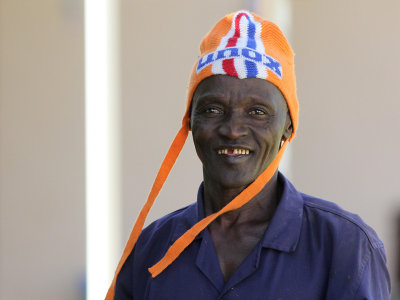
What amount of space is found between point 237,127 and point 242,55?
0.22m

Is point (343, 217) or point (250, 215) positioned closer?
point (343, 217)

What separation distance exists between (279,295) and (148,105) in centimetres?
253

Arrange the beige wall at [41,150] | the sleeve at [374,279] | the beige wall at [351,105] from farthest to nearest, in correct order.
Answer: the beige wall at [351,105]
the beige wall at [41,150]
the sleeve at [374,279]

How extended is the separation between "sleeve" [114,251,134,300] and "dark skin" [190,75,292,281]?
1.08ft

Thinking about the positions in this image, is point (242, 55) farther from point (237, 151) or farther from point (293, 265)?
point (293, 265)

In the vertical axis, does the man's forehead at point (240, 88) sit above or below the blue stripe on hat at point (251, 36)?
below

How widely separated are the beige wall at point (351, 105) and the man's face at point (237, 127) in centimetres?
304

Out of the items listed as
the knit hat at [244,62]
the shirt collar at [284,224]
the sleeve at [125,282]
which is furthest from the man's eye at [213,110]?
the sleeve at [125,282]

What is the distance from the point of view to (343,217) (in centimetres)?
188

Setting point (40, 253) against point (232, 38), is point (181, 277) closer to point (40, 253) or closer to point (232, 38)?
point (232, 38)

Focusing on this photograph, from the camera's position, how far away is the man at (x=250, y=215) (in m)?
1.81

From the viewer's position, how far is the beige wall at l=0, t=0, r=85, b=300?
3662 millimetres

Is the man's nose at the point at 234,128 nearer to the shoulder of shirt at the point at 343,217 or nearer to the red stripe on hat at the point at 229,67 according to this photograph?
the red stripe on hat at the point at 229,67

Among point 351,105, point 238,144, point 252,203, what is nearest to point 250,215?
point 252,203
